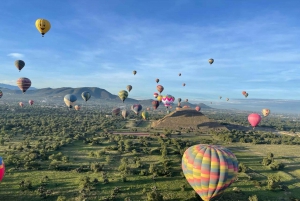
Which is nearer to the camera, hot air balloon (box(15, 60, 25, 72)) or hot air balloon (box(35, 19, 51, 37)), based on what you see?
hot air balloon (box(35, 19, 51, 37))

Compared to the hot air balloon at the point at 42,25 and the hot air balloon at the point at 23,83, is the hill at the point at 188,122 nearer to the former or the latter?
the hot air balloon at the point at 23,83

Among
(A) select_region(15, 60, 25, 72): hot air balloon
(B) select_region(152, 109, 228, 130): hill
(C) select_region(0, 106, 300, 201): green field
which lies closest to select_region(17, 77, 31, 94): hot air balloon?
(A) select_region(15, 60, 25, 72): hot air balloon

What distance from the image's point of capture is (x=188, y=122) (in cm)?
8606

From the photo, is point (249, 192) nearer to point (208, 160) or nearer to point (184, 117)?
point (208, 160)

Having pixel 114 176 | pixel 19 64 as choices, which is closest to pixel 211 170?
pixel 114 176

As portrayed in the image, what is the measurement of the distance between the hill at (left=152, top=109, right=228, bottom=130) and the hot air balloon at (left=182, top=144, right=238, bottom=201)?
62235 mm

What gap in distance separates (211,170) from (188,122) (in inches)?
2577

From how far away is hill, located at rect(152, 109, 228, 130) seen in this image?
84.8 m

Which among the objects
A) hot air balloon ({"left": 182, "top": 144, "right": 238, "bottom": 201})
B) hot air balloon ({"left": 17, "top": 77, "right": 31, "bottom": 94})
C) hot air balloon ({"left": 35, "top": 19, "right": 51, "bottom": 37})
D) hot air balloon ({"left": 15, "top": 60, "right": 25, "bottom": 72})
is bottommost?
hot air balloon ({"left": 182, "top": 144, "right": 238, "bottom": 201})

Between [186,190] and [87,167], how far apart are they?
15.6m

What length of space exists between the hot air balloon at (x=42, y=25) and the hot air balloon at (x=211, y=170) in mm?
41965

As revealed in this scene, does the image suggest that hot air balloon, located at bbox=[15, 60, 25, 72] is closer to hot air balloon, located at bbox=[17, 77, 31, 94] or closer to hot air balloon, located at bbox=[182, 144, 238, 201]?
hot air balloon, located at bbox=[17, 77, 31, 94]

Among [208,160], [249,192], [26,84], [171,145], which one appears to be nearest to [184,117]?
[171,145]

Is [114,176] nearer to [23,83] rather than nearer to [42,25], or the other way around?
[42,25]
